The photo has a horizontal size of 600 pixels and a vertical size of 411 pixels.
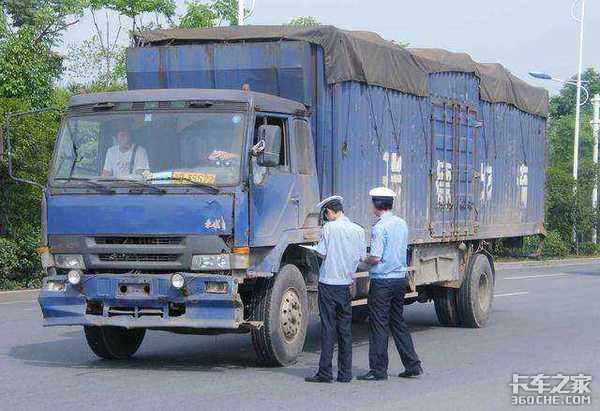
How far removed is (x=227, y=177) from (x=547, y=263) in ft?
86.9

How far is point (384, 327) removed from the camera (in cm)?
1009

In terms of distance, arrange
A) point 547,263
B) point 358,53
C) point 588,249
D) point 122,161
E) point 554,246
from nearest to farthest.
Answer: point 122,161 < point 358,53 < point 547,263 < point 554,246 < point 588,249

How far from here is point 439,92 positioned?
47.3ft

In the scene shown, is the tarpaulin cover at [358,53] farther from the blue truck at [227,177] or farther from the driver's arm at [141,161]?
the driver's arm at [141,161]

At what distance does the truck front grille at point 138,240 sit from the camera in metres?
10.1

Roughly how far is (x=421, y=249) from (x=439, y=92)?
2.06 m

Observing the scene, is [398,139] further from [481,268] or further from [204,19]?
[204,19]

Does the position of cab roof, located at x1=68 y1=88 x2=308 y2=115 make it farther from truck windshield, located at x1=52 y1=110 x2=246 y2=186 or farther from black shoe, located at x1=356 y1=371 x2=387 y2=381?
black shoe, located at x1=356 y1=371 x2=387 y2=381

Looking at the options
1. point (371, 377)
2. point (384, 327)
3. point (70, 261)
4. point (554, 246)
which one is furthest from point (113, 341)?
point (554, 246)

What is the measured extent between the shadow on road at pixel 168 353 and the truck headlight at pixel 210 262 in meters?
1.23

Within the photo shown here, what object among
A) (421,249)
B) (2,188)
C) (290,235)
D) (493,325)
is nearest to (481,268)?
(493,325)

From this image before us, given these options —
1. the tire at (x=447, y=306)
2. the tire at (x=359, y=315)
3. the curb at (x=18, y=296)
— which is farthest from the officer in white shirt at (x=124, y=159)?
the curb at (x=18, y=296)

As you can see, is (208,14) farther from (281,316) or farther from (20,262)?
(281,316)

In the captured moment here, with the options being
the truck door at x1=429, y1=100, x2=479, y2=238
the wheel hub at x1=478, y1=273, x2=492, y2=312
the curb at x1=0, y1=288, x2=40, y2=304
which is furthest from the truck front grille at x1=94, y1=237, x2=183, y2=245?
the curb at x1=0, y1=288, x2=40, y2=304
